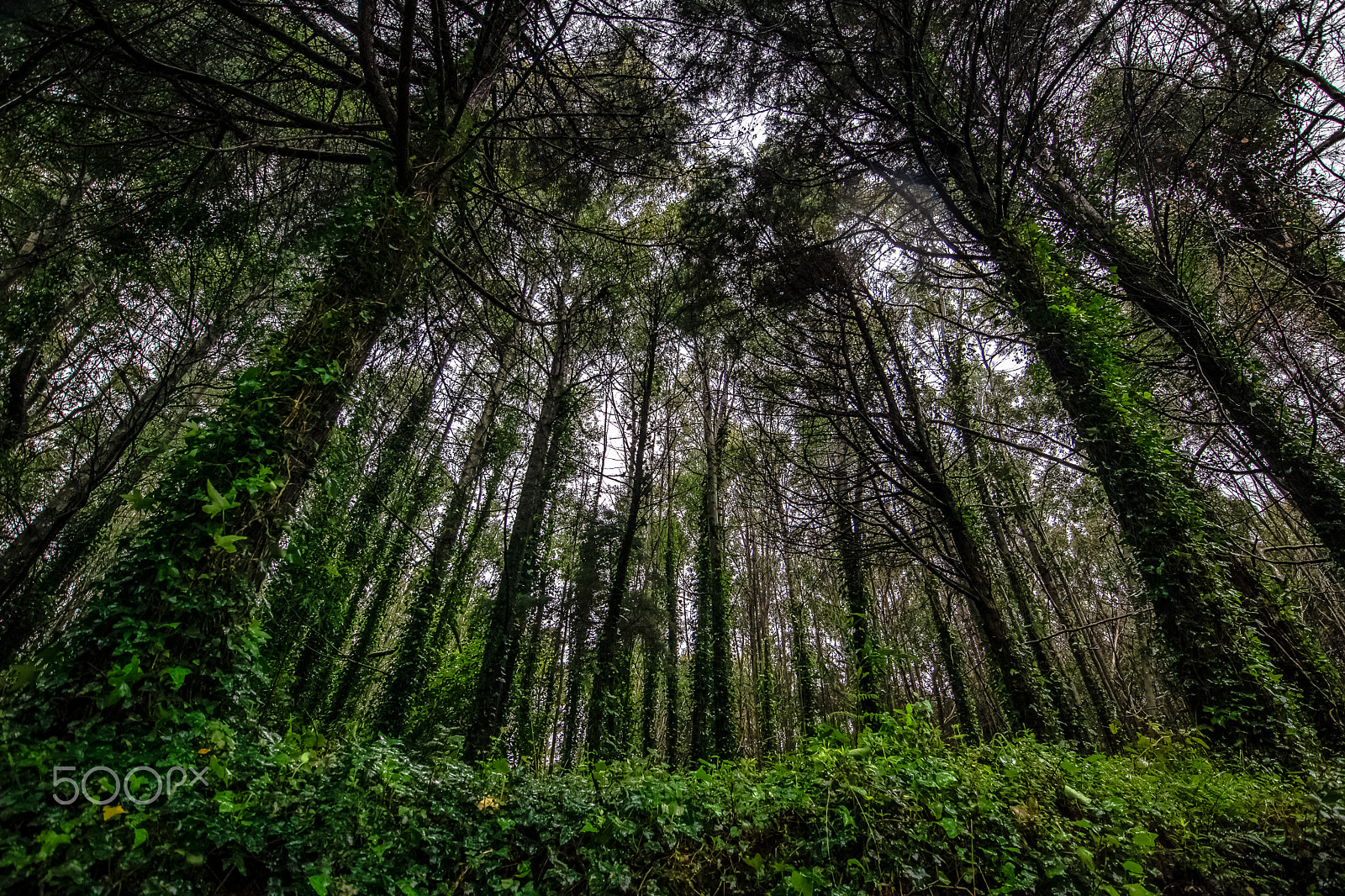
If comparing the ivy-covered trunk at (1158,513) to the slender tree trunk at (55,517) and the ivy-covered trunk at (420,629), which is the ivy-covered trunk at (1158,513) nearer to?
the ivy-covered trunk at (420,629)

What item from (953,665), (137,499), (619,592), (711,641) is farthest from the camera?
(711,641)

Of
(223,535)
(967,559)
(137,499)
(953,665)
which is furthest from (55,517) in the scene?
(953,665)

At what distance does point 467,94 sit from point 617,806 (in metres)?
4.76

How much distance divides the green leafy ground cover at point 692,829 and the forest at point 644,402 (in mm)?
22

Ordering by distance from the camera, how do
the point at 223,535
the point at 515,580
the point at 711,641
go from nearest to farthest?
the point at 223,535, the point at 515,580, the point at 711,641

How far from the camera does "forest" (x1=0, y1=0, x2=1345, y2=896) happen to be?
7.10 feet

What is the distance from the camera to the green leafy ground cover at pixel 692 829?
1.90m

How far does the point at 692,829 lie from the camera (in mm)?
2344

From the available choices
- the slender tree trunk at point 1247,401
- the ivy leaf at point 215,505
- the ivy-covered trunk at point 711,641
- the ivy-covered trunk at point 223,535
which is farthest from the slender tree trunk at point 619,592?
the slender tree trunk at point 1247,401

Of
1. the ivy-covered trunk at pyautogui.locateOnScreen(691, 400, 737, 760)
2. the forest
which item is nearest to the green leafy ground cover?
the forest

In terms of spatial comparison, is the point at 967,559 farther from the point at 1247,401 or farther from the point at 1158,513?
the point at 1247,401

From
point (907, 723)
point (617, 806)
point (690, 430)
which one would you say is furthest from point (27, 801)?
point (690, 430)

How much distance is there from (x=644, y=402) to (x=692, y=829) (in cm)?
669

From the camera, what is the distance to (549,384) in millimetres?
8352
